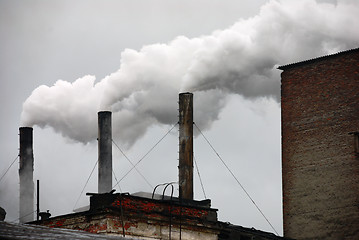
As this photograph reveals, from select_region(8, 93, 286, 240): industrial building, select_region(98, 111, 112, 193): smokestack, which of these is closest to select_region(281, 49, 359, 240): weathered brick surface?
select_region(8, 93, 286, 240): industrial building

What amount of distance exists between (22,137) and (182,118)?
27.3ft

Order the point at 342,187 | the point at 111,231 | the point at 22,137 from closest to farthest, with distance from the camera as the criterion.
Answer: the point at 111,231 < the point at 342,187 < the point at 22,137

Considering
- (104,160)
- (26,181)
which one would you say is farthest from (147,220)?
(26,181)

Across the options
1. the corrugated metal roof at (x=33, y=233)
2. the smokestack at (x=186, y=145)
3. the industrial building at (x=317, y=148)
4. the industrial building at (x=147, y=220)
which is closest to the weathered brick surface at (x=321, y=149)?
the industrial building at (x=317, y=148)

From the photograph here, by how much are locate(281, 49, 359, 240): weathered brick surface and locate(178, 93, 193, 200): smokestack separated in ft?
11.2

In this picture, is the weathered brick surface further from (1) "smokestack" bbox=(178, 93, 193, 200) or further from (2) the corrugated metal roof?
(2) the corrugated metal roof

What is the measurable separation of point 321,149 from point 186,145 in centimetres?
463

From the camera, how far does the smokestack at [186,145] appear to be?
2781 cm

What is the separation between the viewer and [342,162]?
90.4ft

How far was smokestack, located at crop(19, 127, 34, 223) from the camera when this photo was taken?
33.2m

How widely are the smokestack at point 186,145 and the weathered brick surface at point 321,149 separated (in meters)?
3.40

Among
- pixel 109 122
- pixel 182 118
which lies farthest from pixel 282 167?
pixel 109 122

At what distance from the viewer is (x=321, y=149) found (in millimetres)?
28047

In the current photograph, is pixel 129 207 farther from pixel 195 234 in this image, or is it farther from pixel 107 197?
pixel 195 234
